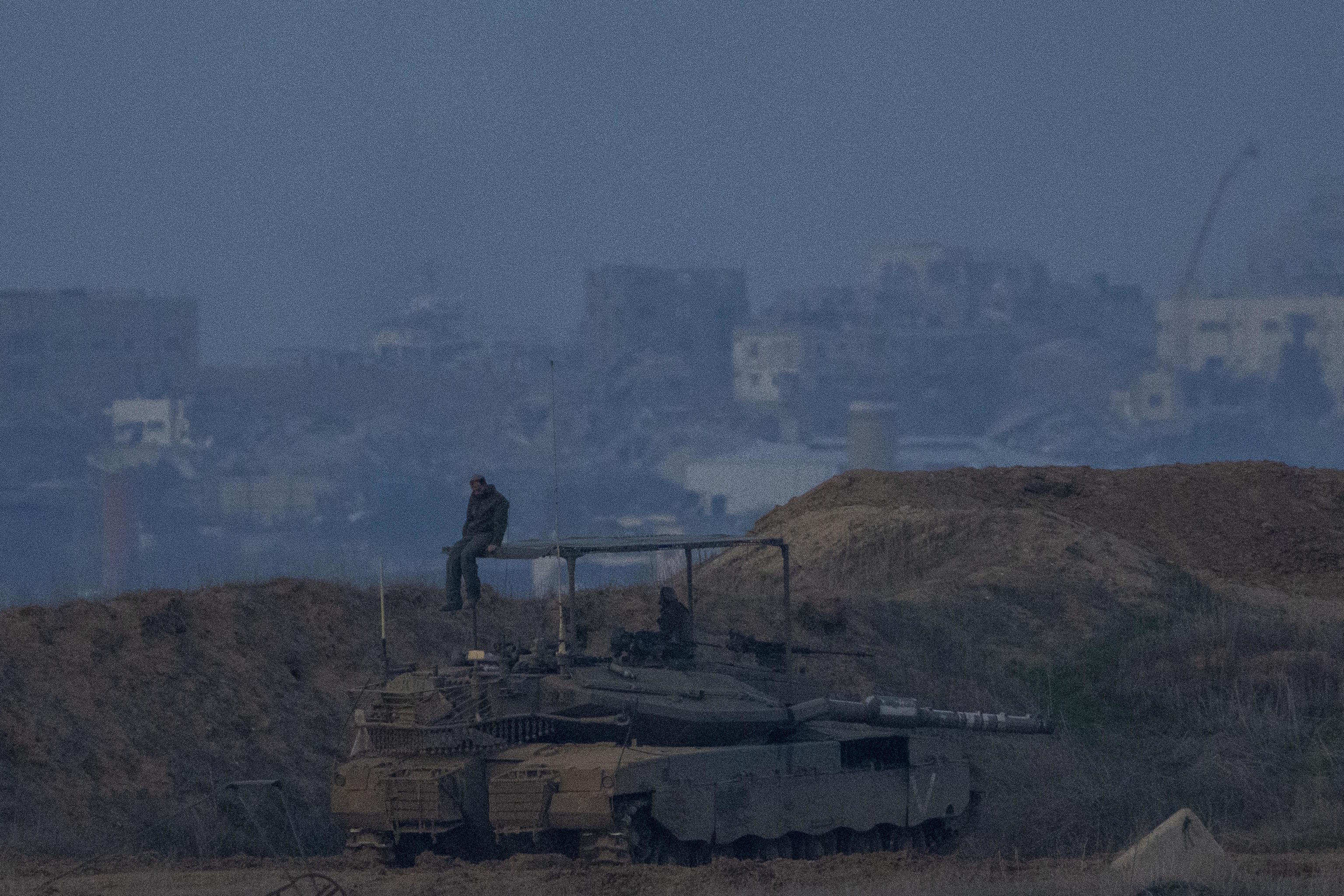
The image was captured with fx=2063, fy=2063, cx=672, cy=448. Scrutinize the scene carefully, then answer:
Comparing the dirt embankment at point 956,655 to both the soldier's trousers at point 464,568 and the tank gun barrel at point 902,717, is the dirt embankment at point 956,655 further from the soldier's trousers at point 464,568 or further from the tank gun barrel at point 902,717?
the soldier's trousers at point 464,568

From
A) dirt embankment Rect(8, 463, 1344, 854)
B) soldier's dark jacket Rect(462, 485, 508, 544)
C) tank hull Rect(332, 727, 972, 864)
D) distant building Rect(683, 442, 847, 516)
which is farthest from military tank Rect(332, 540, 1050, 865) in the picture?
distant building Rect(683, 442, 847, 516)

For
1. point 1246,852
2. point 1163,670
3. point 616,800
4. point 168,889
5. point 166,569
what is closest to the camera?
point 168,889

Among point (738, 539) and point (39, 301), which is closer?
point (738, 539)

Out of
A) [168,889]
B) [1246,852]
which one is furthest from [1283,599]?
[168,889]

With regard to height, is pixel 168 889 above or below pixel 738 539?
below

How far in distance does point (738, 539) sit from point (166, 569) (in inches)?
4572

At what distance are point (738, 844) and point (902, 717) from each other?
2.15m

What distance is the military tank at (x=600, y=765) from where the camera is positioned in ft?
55.4

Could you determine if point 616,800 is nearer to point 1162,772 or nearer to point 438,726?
point 438,726

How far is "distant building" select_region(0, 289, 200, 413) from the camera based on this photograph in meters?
149

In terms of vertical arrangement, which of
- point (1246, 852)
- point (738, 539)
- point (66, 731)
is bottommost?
point (1246, 852)

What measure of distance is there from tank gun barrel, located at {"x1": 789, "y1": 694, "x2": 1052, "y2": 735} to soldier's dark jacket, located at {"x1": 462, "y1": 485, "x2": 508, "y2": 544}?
3.17m

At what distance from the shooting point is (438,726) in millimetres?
17266

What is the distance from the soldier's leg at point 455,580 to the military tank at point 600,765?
18.4 inches
